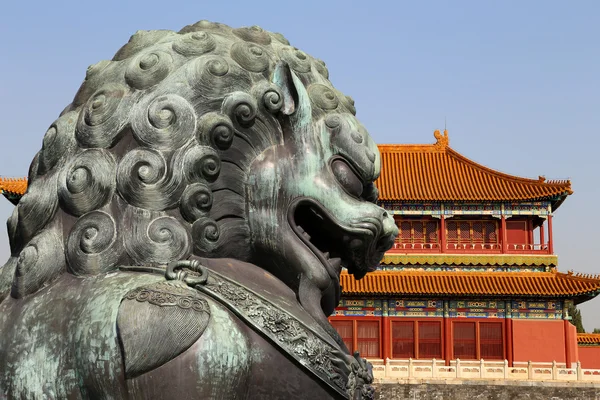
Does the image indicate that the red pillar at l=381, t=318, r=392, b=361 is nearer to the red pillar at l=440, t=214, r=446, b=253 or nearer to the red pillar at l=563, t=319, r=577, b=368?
the red pillar at l=440, t=214, r=446, b=253

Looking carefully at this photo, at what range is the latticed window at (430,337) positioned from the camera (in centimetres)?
2861

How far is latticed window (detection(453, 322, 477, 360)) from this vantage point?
28.5 m

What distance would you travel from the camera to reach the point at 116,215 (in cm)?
314

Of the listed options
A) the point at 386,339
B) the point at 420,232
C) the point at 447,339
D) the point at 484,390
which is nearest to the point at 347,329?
the point at 386,339

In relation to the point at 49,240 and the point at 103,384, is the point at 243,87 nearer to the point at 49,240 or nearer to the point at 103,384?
the point at 49,240

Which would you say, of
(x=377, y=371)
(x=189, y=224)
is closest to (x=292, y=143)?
(x=189, y=224)

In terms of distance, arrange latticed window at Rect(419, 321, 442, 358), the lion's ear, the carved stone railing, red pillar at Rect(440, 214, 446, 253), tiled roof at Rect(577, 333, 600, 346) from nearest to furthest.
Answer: the lion's ear < the carved stone railing < latticed window at Rect(419, 321, 442, 358) < red pillar at Rect(440, 214, 446, 253) < tiled roof at Rect(577, 333, 600, 346)

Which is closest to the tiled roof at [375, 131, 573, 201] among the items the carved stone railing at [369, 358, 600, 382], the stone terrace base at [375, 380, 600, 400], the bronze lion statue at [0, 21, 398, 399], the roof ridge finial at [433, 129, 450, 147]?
the roof ridge finial at [433, 129, 450, 147]

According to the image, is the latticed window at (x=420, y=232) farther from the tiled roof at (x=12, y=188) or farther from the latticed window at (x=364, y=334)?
the tiled roof at (x=12, y=188)

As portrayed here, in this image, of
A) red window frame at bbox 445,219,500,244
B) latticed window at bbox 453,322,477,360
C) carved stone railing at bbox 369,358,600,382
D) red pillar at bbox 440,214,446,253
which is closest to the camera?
carved stone railing at bbox 369,358,600,382

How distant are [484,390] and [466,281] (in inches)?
195

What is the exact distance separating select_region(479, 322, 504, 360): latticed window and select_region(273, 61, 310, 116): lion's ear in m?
26.1

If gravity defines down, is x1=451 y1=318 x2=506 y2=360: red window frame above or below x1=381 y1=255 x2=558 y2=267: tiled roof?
below

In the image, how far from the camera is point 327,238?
3.43m
